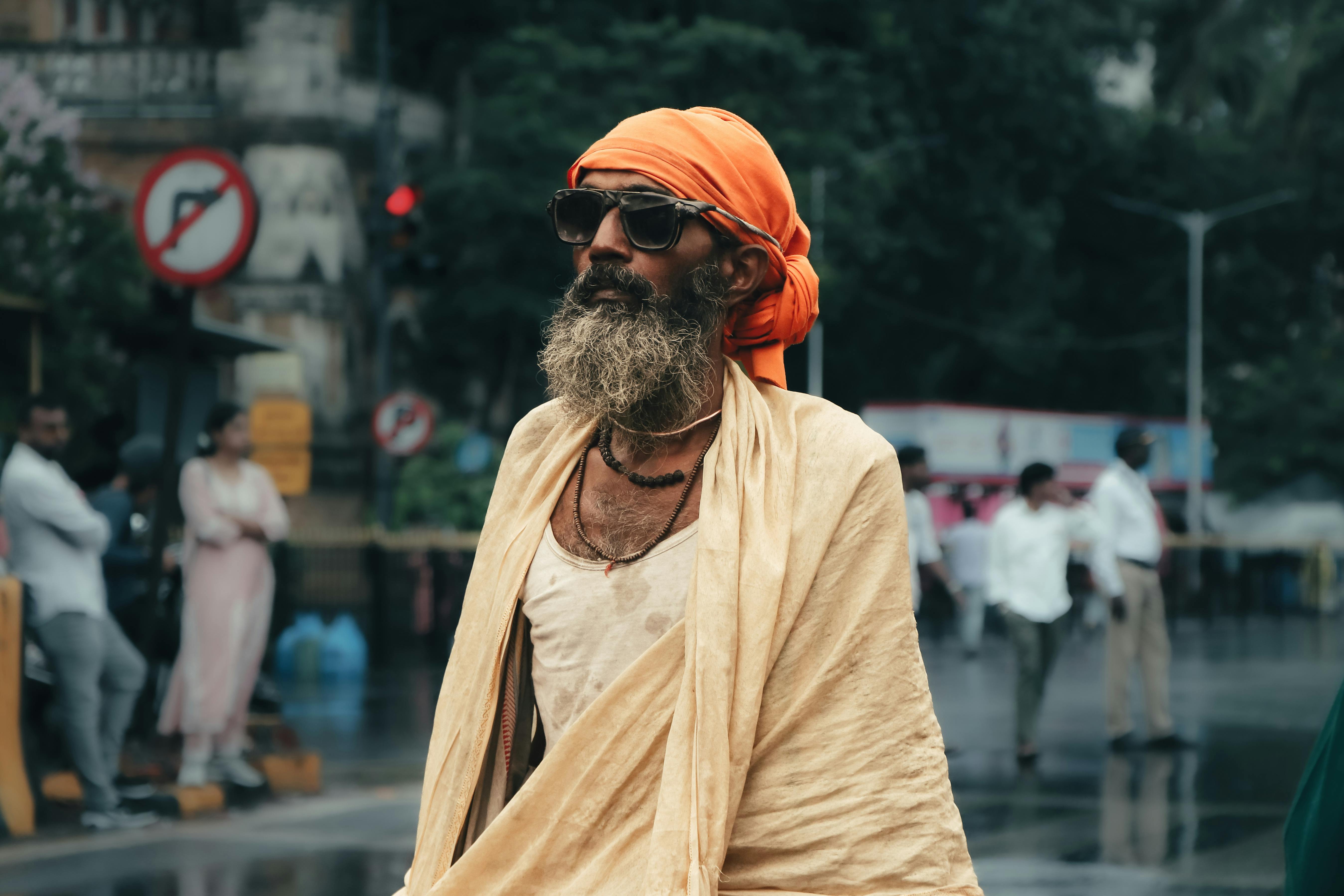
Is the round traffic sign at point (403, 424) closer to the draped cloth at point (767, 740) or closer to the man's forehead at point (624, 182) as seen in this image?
the man's forehead at point (624, 182)

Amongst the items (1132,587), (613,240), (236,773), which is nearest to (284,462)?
(236,773)

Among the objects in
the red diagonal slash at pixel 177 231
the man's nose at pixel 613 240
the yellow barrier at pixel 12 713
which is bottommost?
the yellow barrier at pixel 12 713

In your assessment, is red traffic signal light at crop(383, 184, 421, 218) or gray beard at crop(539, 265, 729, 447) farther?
red traffic signal light at crop(383, 184, 421, 218)

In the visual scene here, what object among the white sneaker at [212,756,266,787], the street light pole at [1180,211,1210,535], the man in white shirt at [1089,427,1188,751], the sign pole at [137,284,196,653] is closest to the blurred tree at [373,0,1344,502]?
the street light pole at [1180,211,1210,535]

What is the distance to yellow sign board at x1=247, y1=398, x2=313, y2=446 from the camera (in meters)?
13.1

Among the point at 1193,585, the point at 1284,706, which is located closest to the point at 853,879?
the point at 1284,706

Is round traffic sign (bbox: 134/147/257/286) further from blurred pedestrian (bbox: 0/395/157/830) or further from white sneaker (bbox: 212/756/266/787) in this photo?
white sneaker (bbox: 212/756/266/787)

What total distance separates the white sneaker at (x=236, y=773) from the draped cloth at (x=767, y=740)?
7.24 meters

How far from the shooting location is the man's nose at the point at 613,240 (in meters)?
2.28

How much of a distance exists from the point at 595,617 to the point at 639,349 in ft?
1.14

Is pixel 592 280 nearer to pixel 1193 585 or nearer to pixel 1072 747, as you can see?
pixel 1072 747

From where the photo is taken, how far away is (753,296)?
7.86ft

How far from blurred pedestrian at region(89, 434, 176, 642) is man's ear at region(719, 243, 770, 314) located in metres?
7.47

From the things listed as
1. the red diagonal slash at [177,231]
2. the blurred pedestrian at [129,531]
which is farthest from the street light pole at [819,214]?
the red diagonal slash at [177,231]
